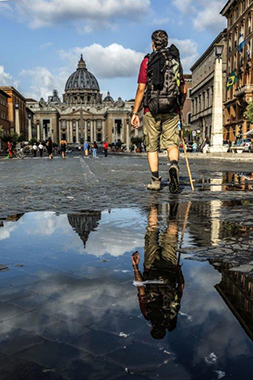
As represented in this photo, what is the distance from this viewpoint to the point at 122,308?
1.91 m

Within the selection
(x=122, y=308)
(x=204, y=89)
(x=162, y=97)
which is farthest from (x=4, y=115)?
(x=122, y=308)

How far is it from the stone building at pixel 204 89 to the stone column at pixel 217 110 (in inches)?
985

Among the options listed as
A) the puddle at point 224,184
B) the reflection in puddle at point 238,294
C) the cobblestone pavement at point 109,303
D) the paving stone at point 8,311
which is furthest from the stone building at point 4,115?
the paving stone at point 8,311

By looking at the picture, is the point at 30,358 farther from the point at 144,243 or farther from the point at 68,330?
the point at 144,243

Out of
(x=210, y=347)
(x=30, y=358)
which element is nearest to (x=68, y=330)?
(x=30, y=358)

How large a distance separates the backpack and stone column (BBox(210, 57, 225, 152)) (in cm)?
2333

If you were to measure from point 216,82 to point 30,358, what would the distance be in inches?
1150

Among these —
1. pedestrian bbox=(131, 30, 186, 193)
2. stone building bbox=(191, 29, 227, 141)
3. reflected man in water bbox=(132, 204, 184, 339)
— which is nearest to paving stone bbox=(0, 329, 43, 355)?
reflected man in water bbox=(132, 204, 184, 339)

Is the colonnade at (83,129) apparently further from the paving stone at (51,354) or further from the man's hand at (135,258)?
the paving stone at (51,354)

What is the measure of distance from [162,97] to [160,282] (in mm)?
4344

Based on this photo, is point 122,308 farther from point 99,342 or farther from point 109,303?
point 99,342

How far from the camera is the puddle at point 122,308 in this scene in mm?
→ 1439

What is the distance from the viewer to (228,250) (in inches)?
118

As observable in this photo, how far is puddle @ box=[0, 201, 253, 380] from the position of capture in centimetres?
144
